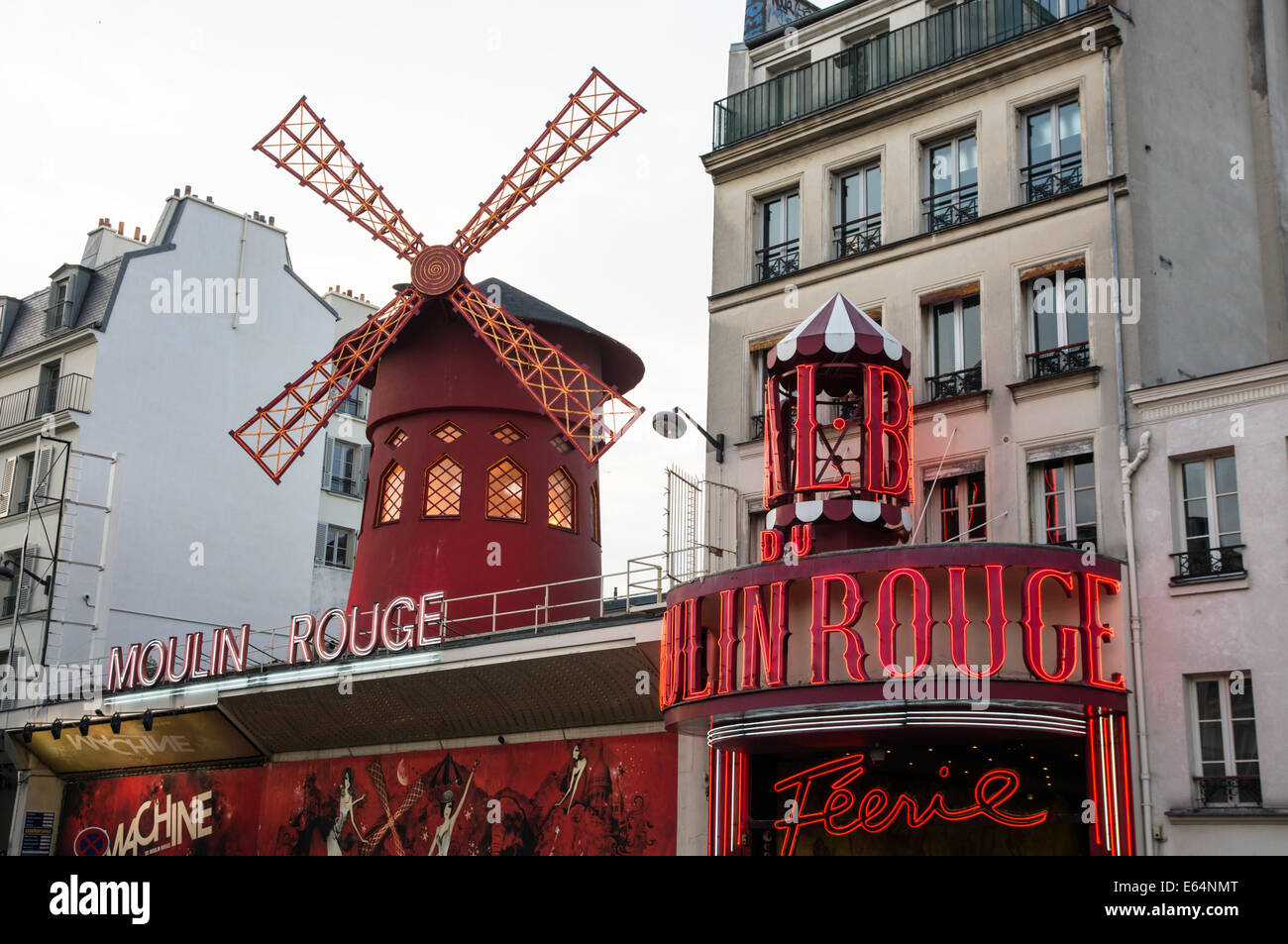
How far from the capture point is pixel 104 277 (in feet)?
89.7

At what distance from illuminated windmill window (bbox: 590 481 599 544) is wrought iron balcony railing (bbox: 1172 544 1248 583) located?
34.5 feet

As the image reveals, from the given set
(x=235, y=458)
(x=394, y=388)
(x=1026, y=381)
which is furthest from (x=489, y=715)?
(x=235, y=458)

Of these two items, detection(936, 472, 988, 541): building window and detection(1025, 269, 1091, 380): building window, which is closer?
detection(1025, 269, 1091, 380): building window

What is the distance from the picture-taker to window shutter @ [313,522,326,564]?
29.4 meters

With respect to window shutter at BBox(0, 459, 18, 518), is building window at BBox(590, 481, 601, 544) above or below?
below

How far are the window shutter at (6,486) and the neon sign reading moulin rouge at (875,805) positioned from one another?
18.1 metres

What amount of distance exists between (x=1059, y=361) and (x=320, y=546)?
19.1 m

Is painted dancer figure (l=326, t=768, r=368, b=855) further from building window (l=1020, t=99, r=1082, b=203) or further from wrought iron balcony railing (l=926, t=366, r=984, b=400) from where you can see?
building window (l=1020, t=99, r=1082, b=203)

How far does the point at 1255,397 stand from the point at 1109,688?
2646 millimetres

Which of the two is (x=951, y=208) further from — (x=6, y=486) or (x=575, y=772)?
(x=6, y=486)

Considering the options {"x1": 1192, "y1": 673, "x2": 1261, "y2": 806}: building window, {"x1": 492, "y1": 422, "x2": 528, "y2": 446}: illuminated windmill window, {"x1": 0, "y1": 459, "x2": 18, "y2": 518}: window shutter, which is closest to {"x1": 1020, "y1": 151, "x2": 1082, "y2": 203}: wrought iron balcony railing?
{"x1": 1192, "y1": 673, "x2": 1261, "y2": 806}: building window

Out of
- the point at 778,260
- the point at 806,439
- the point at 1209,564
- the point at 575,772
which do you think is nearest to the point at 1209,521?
the point at 1209,564

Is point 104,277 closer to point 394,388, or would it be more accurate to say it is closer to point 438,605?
point 394,388

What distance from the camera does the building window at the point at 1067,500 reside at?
13039mm
